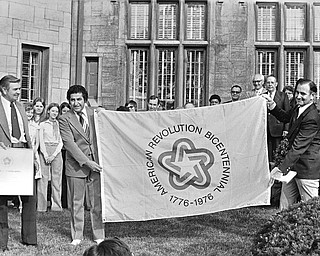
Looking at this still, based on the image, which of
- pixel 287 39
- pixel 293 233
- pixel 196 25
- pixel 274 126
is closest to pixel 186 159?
pixel 274 126

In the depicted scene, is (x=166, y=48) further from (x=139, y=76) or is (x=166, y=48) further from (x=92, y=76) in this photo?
(x=92, y=76)

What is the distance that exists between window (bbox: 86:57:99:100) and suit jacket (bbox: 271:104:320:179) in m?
7.54

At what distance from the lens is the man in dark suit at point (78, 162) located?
289 inches

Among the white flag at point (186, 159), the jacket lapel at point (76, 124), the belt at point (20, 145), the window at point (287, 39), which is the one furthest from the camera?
the window at point (287, 39)

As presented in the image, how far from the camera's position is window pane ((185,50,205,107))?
531 inches

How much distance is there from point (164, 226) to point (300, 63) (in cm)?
638

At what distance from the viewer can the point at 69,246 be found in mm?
7176

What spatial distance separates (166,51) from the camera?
13.5 meters

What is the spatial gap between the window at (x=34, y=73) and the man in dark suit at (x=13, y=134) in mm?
6098

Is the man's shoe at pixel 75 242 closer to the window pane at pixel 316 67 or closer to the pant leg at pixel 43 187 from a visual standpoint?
the pant leg at pixel 43 187

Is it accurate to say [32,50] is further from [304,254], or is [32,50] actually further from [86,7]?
[304,254]

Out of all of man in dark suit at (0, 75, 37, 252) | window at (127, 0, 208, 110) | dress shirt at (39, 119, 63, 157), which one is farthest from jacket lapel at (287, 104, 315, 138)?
window at (127, 0, 208, 110)

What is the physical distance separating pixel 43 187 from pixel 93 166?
3.84 meters

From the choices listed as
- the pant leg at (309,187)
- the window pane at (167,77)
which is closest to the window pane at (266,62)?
the window pane at (167,77)
